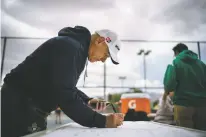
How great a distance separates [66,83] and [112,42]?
367mm

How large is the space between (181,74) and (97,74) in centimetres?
255

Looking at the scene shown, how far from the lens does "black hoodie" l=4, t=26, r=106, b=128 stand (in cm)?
73

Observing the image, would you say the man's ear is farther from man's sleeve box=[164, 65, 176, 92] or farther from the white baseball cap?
man's sleeve box=[164, 65, 176, 92]

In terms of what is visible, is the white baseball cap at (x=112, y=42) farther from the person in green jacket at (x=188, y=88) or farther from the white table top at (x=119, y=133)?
the person in green jacket at (x=188, y=88)

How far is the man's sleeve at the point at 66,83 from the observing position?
2.36 ft

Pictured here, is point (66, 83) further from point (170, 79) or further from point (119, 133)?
point (170, 79)

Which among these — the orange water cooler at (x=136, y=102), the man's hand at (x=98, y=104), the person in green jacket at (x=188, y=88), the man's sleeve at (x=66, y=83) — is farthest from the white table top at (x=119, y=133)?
the orange water cooler at (x=136, y=102)

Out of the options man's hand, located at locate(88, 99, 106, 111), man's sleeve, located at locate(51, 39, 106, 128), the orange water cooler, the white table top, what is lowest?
the orange water cooler

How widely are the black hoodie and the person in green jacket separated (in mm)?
943

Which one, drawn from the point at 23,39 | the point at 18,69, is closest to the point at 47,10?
the point at 18,69

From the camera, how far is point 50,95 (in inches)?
29.8

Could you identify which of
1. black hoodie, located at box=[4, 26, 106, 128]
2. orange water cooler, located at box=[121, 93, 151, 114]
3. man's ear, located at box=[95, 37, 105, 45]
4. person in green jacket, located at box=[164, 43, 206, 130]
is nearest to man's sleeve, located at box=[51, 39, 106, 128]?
black hoodie, located at box=[4, 26, 106, 128]

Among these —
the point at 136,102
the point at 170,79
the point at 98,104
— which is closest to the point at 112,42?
the point at 98,104

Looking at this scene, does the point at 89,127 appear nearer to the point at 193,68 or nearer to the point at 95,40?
the point at 95,40
